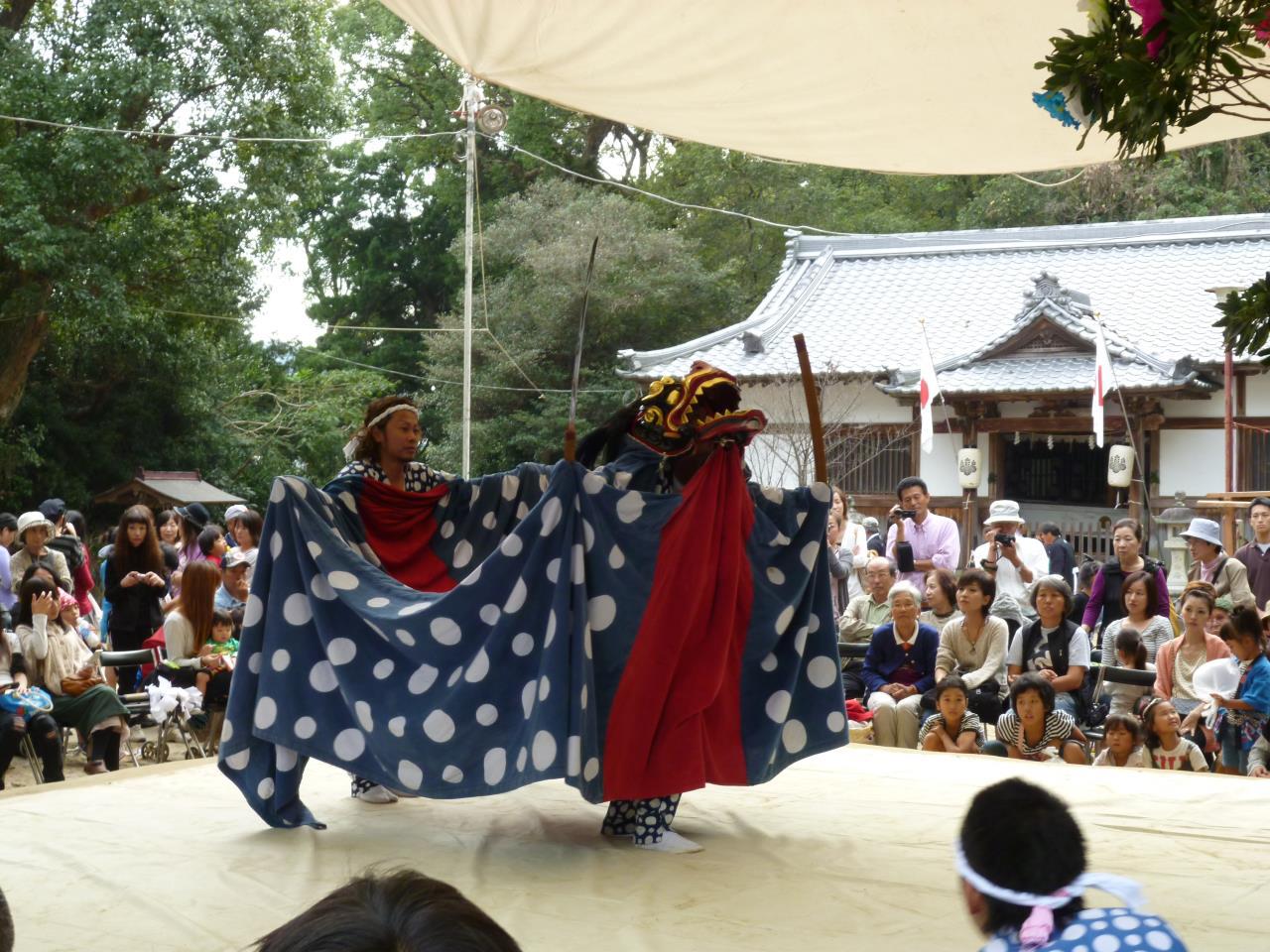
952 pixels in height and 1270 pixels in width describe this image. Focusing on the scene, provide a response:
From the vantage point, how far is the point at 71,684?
19.5 feet

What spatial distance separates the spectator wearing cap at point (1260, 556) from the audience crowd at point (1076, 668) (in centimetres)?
58

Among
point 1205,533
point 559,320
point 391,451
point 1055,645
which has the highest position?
point 559,320

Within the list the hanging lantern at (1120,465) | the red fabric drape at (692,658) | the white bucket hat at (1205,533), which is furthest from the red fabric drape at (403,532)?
the hanging lantern at (1120,465)

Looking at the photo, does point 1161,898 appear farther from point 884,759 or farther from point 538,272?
point 538,272

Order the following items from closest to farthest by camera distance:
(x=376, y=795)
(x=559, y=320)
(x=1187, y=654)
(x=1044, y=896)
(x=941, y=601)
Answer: (x=1044, y=896) < (x=376, y=795) < (x=1187, y=654) < (x=941, y=601) < (x=559, y=320)

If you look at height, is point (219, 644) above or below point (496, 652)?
below

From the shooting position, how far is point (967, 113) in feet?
14.8

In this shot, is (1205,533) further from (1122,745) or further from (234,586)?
(234,586)

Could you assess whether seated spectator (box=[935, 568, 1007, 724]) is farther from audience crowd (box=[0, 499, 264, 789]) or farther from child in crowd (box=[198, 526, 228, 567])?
child in crowd (box=[198, 526, 228, 567])

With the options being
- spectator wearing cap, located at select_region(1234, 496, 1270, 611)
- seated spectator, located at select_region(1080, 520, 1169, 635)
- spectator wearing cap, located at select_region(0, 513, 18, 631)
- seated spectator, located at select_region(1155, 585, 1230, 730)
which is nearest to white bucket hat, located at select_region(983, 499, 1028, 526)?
seated spectator, located at select_region(1080, 520, 1169, 635)

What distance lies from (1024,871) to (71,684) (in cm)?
490

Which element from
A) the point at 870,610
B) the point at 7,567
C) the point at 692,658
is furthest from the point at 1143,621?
the point at 7,567

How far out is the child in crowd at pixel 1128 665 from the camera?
5750 millimetres

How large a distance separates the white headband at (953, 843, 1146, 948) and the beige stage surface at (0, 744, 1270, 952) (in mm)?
970
